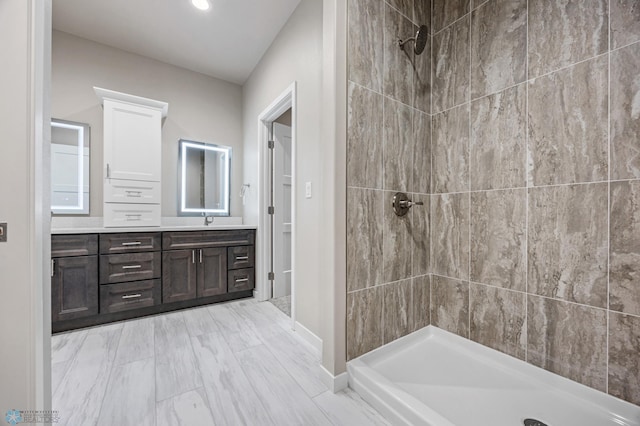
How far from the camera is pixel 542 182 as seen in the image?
1.33 meters

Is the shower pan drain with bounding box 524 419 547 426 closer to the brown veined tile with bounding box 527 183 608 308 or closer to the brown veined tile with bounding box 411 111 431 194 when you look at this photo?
the brown veined tile with bounding box 527 183 608 308

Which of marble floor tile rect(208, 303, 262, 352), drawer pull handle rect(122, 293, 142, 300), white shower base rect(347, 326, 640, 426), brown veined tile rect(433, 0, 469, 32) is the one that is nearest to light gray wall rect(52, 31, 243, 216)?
drawer pull handle rect(122, 293, 142, 300)

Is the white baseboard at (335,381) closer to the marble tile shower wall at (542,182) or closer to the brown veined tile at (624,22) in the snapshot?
the marble tile shower wall at (542,182)

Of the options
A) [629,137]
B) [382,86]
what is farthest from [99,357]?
[629,137]

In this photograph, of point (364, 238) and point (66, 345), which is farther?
point (66, 345)

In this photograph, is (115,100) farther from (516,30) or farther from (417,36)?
(516,30)

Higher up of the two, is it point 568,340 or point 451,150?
point 451,150

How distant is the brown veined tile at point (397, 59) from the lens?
1.61m

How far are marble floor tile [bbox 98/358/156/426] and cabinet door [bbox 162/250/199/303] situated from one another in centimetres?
89

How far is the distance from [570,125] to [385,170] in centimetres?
93

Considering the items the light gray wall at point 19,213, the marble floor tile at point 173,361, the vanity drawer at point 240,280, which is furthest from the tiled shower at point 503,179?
the vanity drawer at point 240,280

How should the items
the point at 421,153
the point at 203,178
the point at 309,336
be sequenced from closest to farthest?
the point at 421,153 < the point at 309,336 < the point at 203,178

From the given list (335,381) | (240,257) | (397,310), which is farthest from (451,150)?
(240,257)

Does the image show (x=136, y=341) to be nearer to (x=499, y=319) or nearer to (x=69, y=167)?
(x=69, y=167)
